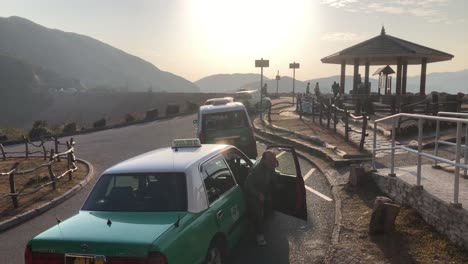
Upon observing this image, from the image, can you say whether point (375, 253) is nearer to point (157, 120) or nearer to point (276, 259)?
point (276, 259)

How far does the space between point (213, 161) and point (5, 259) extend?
383 centimetres

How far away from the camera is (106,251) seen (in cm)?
381

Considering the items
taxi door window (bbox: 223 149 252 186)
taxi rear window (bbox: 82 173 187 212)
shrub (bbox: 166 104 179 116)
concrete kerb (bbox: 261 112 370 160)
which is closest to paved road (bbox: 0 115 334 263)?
taxi door window (bbox: 223 149 252 186)

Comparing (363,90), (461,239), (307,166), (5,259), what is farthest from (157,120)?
(461,239)

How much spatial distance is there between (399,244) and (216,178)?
277cm

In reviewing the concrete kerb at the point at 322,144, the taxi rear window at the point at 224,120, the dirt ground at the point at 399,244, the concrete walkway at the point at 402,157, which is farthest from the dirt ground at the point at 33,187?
the concrete kerb at the point at 322,144

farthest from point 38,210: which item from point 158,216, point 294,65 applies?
point 294,65

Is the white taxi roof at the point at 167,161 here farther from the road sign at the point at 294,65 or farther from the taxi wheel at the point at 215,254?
the road sign at the point at 294,65

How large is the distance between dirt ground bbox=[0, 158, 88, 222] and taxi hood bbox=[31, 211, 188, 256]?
528cm

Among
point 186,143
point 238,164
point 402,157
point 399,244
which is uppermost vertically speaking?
point 186,143

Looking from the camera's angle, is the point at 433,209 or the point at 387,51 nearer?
the point at 433,209

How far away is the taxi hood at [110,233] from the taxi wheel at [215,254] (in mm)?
705

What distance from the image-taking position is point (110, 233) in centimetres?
405

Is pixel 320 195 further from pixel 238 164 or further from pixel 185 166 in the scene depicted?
pixel 185 166
